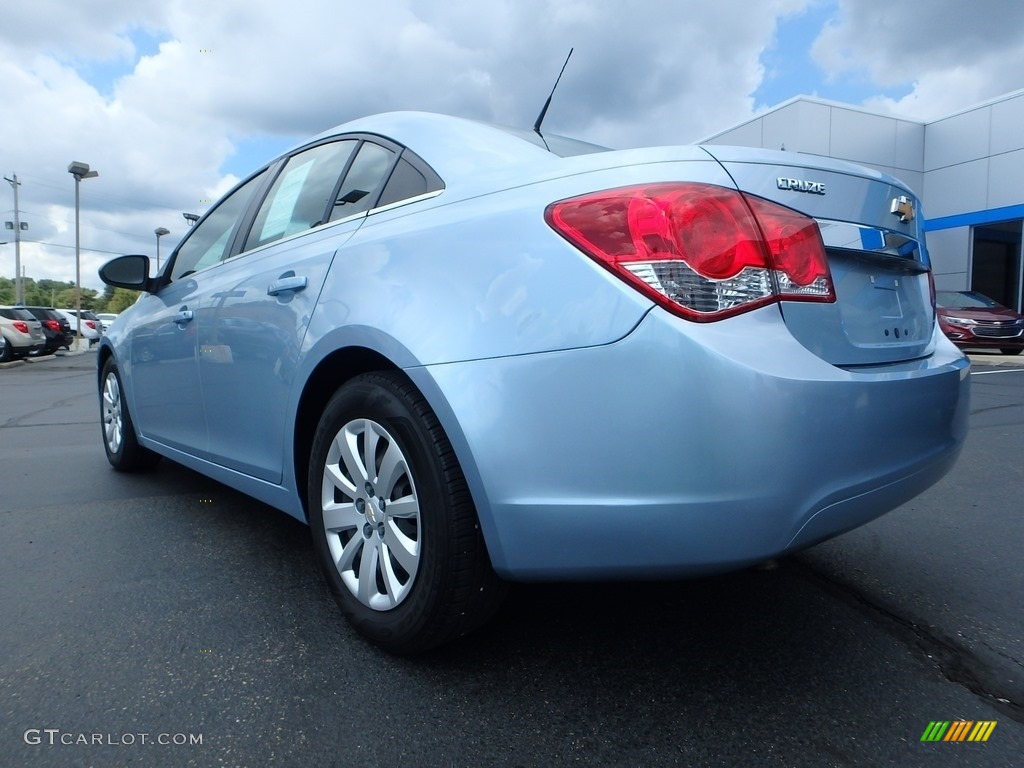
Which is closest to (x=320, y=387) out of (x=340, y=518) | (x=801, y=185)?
(x=340, y=518)

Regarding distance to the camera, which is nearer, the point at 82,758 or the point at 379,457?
the point at 82,758

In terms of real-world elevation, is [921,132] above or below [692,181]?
above

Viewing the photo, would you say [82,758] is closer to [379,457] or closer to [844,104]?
[379,457]

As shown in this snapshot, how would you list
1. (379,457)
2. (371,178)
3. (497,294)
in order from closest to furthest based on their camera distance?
(497,294), (379,457), (371,178)

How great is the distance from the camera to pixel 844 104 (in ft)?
73.8

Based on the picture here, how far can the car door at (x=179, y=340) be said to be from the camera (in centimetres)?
329

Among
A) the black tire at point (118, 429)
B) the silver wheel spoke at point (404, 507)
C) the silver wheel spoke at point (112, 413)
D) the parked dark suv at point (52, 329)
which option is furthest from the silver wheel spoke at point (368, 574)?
the parked dark suv at point (52, 329)

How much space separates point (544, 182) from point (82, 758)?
1.65 m

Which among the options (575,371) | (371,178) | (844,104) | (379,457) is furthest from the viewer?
(844,104)

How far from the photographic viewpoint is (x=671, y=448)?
158 centimetres

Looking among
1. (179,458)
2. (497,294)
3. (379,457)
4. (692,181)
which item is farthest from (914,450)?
(179,458)

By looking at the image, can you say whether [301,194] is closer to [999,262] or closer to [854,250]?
[854,250]

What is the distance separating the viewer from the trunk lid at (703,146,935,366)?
69.6 inches

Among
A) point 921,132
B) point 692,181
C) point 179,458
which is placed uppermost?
point 921,132
